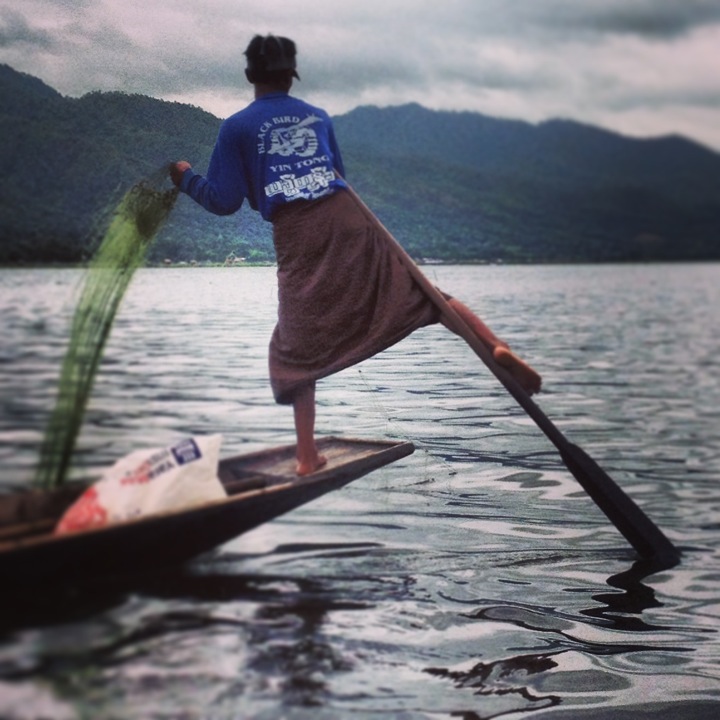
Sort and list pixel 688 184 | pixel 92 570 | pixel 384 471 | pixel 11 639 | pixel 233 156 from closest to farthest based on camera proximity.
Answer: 1. pixel 11 639
2. pixel 92 570
3. pixel 233 156
4. pixel 384 471
5. pixel 688 184

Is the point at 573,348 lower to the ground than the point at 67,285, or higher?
lower

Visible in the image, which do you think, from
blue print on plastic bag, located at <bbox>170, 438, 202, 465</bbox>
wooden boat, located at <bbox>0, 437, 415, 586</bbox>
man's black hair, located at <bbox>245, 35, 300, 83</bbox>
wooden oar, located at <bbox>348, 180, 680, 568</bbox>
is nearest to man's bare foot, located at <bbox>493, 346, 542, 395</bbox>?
wooden oar, located at <bbox>348, 180, 680, 568</bbox>

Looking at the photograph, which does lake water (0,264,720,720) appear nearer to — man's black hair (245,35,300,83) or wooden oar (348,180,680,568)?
wooden oar (348,180,680,568)

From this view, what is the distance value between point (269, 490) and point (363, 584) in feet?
1.64

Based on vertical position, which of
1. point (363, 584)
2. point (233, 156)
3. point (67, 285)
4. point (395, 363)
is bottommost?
point (363, 584)

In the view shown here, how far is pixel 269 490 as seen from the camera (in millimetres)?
2607

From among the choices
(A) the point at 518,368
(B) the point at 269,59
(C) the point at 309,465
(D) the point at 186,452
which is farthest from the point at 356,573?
(B) the point at 269,59

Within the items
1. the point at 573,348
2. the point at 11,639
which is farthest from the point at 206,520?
the point at 573,348

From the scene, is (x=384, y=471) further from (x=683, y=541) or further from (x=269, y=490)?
(x=683, y=541)

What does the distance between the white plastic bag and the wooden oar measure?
987 mm

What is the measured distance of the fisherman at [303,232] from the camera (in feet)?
9.49

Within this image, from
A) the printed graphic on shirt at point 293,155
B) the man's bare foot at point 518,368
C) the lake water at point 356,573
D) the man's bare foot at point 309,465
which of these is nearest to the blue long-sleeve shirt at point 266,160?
the printed graphic on shirt at point 293,155

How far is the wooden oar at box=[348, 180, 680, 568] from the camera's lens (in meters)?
3.21

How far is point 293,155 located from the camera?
2.90 metres
